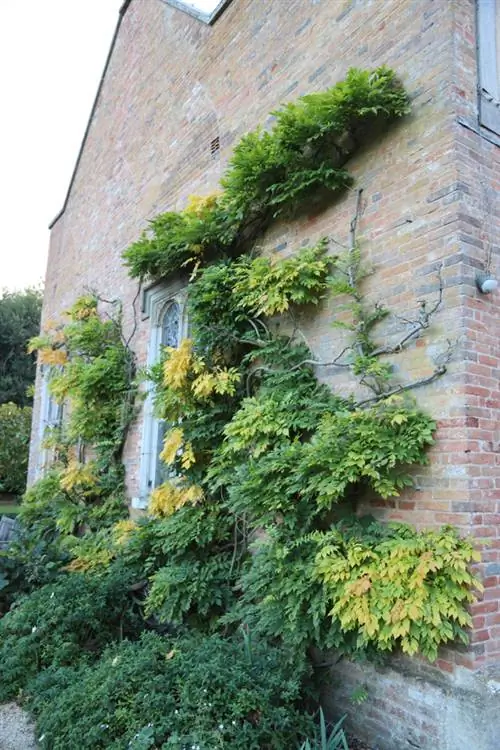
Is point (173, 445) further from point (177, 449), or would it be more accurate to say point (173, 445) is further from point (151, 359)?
point (151, 359)

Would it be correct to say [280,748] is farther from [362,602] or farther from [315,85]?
[315,85]

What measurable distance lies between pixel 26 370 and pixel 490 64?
20497 mm

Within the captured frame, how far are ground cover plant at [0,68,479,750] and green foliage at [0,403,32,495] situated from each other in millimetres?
8296

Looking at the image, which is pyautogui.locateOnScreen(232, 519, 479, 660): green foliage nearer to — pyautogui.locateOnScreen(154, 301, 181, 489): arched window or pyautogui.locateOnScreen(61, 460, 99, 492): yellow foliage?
pyautogui.locateOnScreen(154, 301, 181, 489): arched window

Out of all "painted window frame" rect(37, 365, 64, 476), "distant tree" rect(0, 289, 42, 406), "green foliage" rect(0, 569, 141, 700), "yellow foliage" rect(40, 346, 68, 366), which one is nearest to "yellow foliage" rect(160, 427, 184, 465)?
"green foliage" rect(0, 569, 141, 700)

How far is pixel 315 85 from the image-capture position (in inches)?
172

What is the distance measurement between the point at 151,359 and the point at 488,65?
472cm

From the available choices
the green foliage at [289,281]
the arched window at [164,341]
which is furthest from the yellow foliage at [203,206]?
the arched window at [164,341]

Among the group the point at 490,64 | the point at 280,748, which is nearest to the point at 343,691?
the point at 280,748

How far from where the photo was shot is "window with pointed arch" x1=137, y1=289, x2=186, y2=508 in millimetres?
6319

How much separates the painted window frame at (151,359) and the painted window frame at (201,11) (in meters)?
3.13

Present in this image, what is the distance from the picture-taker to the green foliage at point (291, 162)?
3510mm

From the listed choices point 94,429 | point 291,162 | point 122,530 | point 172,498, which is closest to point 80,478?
point 94,429

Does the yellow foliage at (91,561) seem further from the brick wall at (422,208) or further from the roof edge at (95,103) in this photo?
Result: the roof edge at (95,103)
